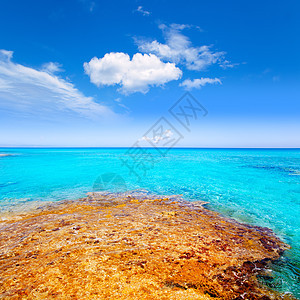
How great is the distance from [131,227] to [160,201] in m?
6.38

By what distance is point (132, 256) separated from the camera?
700 centimetres

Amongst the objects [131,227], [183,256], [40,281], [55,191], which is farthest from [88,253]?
[55,191]

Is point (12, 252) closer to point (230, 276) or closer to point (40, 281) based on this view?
point (40, 281)

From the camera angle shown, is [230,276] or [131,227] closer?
[230,276]

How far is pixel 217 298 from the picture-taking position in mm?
5184

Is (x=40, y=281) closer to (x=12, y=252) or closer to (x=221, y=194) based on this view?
(x=12, y=252)

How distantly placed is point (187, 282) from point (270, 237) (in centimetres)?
691

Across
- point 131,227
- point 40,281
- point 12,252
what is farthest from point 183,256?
point 12,252

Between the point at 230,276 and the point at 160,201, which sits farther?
the point at 160,201

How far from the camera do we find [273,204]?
16.4 metres

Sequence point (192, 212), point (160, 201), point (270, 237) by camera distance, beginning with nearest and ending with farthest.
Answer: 1. point (270, 237)
2. point (192, 212)
3. point (160, 201)

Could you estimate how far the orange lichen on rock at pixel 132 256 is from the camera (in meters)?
5.38

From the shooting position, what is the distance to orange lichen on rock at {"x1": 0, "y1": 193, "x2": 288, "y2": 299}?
5.38m

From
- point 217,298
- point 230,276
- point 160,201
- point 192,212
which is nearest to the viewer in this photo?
point 217,298
